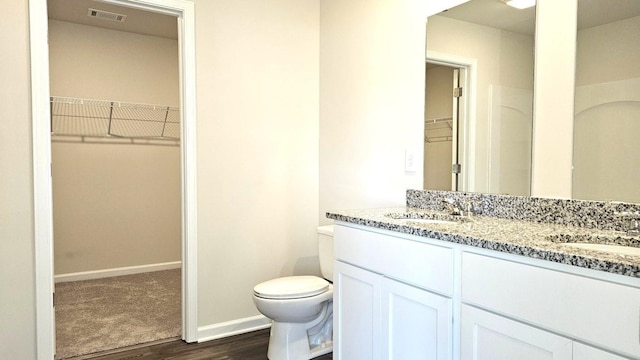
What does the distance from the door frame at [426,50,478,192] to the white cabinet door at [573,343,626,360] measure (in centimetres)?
104

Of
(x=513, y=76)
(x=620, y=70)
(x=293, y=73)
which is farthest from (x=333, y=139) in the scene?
(x=620, y=70)

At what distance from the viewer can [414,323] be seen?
1.48 m

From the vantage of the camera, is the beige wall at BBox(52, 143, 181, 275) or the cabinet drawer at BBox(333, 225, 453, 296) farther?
the beige wall at BBox(52, 143, 181, 275)

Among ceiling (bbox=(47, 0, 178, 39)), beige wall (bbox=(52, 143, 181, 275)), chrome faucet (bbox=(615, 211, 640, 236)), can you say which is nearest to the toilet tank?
chrome faucet (bbox=(615, 211, 640, 236))

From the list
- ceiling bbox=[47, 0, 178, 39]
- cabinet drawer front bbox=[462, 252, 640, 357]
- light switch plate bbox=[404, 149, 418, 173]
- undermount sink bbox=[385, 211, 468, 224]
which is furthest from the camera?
ceiling bbox=[47, 0, 178, 39]

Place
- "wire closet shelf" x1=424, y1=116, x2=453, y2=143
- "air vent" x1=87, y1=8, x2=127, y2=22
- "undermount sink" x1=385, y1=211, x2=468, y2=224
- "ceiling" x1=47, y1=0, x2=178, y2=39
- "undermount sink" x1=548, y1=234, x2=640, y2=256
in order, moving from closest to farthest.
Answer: "undermount sink" x1=548, y1=234, x2=640, y2=256 < "undermount sink" x1=385, y1=211, x2=468, y2=224 < "wire closet shelf" x1=424, y1=116, x2=453, y2=143 < "ceiling" x1=47, y1=0, x2=178, y2=39 < "air vent" x1=87, y1=8, x2=127, y2=22

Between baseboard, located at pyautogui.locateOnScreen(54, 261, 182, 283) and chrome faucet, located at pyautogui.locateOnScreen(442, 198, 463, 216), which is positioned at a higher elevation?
chrome faucet, located at pyautogui.locateOnScreen(442, 198, 463, 216)

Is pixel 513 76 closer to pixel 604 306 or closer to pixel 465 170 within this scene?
pixel 465 170

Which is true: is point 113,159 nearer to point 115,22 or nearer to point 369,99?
point 115,22

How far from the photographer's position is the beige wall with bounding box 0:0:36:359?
2057 millimetres

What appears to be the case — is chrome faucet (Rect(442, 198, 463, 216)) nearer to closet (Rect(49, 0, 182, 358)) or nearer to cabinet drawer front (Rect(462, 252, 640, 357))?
cabinet drawer front (Rect(462, 252, 640, 357))

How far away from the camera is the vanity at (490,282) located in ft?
3.19

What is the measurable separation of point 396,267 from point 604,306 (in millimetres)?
718

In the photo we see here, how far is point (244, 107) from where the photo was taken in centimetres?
275
